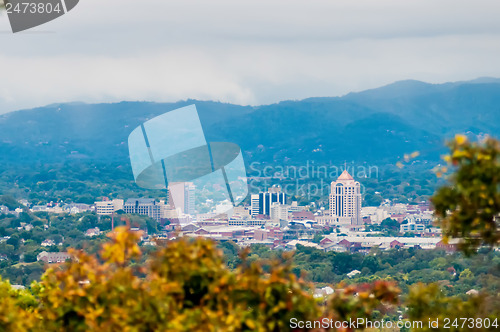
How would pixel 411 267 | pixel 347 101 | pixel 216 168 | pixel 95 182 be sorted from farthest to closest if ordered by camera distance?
pixel 347 101, pixel 95 182, pixel 411 267, pixel 216 168

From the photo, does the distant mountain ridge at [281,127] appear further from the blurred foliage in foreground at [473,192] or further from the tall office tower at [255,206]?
the blurred foliage in foreground at [473,192]

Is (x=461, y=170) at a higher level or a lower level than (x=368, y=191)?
higher

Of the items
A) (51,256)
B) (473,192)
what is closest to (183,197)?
(51,256)

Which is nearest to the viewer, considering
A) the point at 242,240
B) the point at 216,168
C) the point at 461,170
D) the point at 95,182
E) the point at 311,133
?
the point at 461,170

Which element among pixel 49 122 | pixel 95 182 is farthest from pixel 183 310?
pixel 49 122

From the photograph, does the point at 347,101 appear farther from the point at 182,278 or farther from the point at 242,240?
the point at 182,278

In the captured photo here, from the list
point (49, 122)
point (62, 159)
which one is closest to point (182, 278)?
point (62, 159)

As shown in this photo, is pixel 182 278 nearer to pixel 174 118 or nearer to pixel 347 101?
pixel 174 118

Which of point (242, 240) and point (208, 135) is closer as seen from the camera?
point (242, 240)
